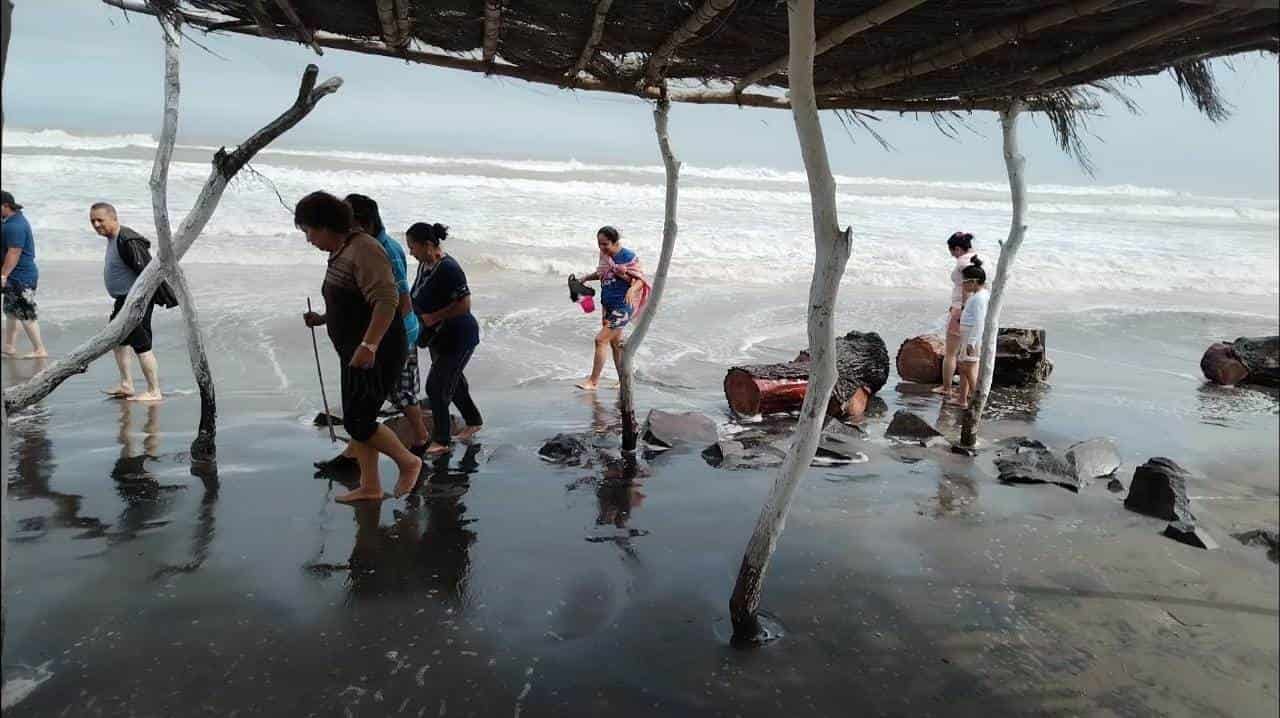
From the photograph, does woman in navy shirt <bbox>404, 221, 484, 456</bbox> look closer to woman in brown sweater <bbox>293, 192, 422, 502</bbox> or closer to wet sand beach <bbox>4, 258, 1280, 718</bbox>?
wet sand beach <bbox>4, 258, 1280, 718</bbox>

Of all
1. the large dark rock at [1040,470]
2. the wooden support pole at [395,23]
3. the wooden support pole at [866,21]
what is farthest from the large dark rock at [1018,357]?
the wooden support pole at [395,23]

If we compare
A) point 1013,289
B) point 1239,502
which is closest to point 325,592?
point 1239,502

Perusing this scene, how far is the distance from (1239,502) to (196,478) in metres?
6.84

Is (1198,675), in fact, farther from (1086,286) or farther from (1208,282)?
(1208,282)

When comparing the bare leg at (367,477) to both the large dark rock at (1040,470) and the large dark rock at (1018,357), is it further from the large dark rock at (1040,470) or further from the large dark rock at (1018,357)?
the large dark rock at (1018,357)

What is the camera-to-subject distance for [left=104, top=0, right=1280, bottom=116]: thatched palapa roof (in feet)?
12.9

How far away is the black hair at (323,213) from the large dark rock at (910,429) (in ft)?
15.4

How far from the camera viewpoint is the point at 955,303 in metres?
9.16

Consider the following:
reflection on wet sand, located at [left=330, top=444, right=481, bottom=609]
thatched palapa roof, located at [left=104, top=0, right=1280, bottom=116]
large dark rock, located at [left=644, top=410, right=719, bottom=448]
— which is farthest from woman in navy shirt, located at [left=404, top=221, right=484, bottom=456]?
large dark rock, located at [left=644, top=410, right=719, bottom=448]

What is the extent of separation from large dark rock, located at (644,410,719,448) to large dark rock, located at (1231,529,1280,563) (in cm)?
349

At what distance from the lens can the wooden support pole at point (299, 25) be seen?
171 inches

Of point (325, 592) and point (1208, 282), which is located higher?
point (1208, 282)

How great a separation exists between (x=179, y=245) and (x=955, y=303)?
7.05 meters

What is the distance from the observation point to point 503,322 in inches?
498
